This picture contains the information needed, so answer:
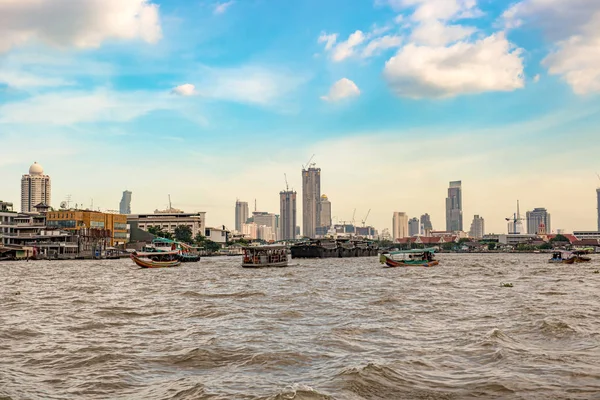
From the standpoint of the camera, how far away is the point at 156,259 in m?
94.2

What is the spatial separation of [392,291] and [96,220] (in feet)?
425

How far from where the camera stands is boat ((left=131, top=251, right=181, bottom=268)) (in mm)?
88500

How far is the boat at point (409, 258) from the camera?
87.8 meters

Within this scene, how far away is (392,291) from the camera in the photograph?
42.8m

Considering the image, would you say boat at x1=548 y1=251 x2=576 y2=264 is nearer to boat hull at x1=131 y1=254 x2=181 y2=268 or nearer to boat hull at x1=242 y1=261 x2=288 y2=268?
boat hull at x1=242 y1=261 x2=288 y2=268

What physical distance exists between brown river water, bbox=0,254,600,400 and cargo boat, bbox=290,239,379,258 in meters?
119

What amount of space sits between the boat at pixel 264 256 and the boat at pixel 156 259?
517 inches

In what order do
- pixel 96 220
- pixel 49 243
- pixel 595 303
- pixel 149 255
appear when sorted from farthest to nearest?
pixel 96 220
pixel 49 243
pixel 149 255
pixel 595 303

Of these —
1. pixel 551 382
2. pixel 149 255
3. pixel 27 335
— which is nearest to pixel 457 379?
pixel 551 382

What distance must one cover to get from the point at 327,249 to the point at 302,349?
455 ft

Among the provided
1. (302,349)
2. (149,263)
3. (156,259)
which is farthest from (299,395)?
(156,259)

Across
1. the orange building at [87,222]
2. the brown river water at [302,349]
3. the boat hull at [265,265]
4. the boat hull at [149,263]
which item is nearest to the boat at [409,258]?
the boat hull at [265,265]

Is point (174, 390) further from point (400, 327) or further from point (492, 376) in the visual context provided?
point (400, 327)

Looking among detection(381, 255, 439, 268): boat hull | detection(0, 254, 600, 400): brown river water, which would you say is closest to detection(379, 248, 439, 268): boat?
detection(381, 255, 439, 268): boat hull
